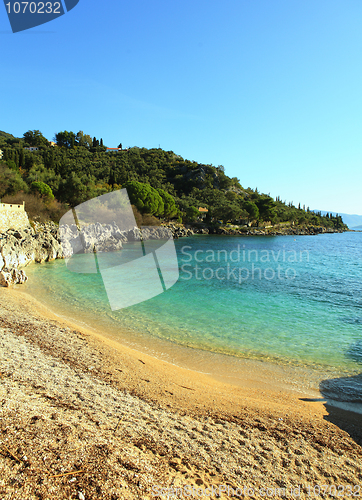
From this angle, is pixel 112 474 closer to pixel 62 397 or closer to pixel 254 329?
pixel 62 397

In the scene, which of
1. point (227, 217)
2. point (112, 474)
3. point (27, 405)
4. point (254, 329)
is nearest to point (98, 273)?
point (254, 329)

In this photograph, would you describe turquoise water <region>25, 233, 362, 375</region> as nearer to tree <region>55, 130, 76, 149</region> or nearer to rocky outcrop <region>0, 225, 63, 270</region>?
rocky outcrop <region>0, 225, 63, 270</region>

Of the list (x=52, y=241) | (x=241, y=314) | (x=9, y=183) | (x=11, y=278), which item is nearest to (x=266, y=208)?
(x=9, y=183)

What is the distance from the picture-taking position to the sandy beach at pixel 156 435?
281 centimetres

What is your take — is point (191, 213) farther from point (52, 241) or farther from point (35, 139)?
point (35, 139)

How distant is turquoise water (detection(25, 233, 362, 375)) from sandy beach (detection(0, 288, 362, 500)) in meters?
2.53

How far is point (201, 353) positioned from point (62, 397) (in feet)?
14.9

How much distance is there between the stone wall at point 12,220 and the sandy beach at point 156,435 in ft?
67.5

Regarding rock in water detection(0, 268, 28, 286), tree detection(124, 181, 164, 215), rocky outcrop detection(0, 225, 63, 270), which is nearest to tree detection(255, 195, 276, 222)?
tree detection(124, 181, 164, 215)

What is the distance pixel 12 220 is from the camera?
2477 cm

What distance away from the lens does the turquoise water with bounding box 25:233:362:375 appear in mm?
8547

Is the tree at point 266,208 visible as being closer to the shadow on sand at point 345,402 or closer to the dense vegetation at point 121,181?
the dense vegetation at point 121,181

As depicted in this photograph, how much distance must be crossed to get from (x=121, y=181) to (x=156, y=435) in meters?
70.8

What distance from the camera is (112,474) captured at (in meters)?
2.85
